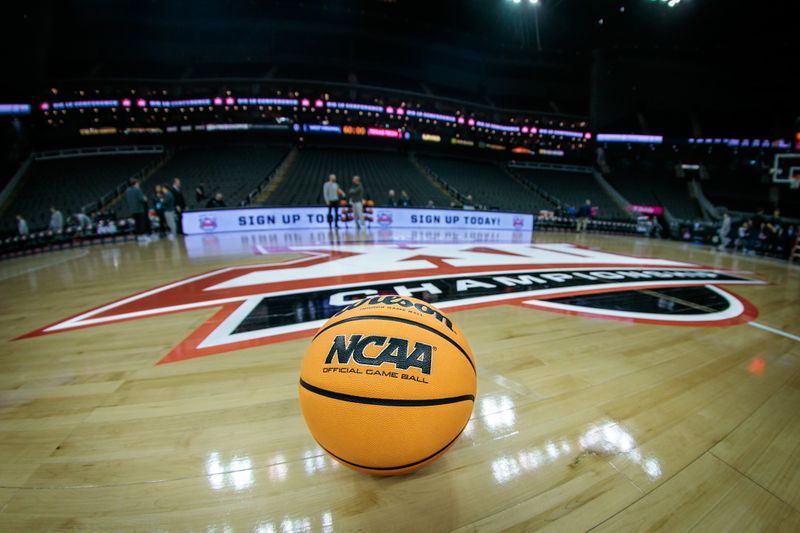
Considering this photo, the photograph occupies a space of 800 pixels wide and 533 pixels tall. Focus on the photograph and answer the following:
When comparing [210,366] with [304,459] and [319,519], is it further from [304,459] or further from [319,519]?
[319,519]

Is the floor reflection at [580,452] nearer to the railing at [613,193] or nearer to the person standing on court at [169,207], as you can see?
the person standing on court at [169,207]

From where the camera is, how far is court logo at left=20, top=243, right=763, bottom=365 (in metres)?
2.62

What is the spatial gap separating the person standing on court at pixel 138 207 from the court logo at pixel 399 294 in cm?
622

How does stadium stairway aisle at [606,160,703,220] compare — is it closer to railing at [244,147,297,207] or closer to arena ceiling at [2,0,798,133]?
arena ceiling at [2,0,798,133]

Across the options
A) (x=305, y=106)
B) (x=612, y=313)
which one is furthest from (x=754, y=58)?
(x=612, y=313)

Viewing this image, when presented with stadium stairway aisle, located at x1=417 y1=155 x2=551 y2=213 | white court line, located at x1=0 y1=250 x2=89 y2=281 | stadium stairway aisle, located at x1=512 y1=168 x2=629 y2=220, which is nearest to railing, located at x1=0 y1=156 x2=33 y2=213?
white court line, located at x1=0 y1=250 x2=89 y2=281

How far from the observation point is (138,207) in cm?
847

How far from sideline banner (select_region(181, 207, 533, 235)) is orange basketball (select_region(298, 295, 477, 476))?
10.2 m

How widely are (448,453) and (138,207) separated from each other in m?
10.7

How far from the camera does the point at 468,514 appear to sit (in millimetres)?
1042

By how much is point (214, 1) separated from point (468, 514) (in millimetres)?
33257

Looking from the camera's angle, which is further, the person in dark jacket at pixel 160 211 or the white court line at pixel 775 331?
the person in dark jacket at pixel 160 211

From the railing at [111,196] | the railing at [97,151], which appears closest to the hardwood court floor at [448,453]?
the railing at [111,196]

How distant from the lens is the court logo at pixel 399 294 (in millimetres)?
2617
